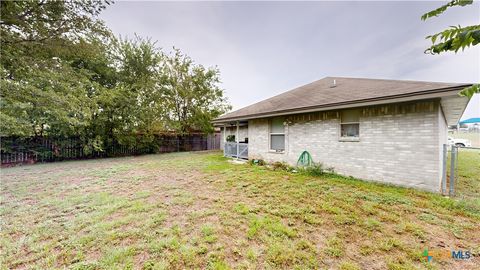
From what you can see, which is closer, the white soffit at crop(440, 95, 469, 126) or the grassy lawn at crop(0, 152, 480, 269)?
the grassy lawn at crop(0, 152, 480, 269)

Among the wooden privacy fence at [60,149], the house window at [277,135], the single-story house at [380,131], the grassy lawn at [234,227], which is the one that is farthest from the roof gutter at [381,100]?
the wooden privacy fence at [60,149]

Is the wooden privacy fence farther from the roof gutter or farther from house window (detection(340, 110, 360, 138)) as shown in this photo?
house window (detection(340, 110, 360, 138))

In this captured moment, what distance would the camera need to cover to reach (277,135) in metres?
8.31

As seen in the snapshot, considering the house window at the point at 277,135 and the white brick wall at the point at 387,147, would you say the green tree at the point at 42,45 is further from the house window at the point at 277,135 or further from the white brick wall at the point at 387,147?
the white brick wall at the point at 387,147

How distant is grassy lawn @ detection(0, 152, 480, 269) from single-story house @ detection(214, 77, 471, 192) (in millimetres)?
723

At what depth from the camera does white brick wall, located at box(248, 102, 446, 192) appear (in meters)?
4.45

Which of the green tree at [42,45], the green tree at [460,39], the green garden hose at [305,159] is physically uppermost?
the green tree at [42,45]

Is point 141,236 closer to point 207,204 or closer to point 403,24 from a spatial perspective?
point 207,204

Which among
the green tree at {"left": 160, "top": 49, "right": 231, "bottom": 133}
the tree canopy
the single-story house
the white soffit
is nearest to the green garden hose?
the single-story house

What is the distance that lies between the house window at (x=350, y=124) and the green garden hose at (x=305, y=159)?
4.65 ft

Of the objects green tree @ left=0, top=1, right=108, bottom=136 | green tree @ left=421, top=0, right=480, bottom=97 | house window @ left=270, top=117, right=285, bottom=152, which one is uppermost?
green tree @ left=0, top=1, right=108, bottom=136

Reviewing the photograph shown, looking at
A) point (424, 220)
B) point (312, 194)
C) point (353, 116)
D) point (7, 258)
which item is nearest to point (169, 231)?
point (7, 258)

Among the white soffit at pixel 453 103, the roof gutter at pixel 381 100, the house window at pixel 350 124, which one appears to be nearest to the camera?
the roof gutter at pixel 381 100

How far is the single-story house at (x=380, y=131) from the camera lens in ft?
14.5
